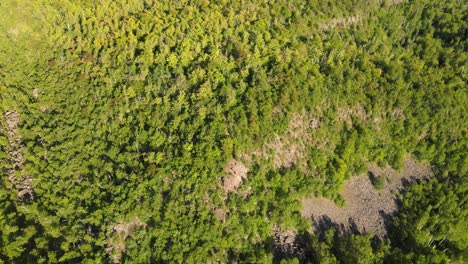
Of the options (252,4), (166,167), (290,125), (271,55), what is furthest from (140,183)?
(252,4)

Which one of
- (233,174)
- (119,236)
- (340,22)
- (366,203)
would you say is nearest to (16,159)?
(119,236)

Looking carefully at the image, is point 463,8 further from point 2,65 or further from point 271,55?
point 2,65

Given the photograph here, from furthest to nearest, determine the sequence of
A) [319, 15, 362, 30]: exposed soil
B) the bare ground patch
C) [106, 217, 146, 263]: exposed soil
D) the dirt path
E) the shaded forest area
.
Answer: [319, 15, 362, 30]: exposed soil, the bare ground patch, the dirt path, the shaded forest area, [106, 217, 146, 263]: exposed soil

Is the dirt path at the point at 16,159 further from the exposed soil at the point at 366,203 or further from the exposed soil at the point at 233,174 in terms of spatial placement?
the exposed soil at the point at 366,203

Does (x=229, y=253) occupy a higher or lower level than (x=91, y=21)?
lower

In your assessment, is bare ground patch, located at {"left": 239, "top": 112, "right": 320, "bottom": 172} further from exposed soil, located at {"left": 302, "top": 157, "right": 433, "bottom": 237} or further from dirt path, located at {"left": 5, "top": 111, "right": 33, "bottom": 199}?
dirt path, located at {"left": 5, "top": 111, "right": 33, "bottom": 199}

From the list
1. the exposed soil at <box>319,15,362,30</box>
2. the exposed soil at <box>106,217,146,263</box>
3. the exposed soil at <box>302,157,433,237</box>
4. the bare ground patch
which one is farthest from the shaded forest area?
the exposed soil at <box>302,157,433,237</box>
